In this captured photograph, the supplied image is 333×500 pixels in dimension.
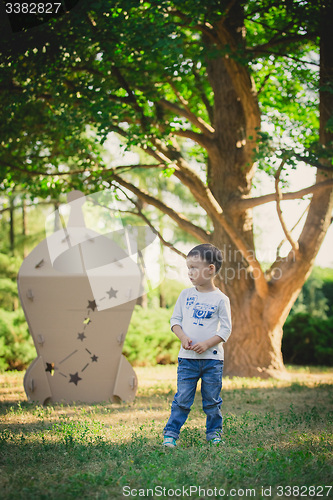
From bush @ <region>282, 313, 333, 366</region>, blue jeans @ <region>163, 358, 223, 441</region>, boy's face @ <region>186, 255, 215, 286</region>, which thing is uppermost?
boy's face @ <region>186, 255, 215, 286</region>

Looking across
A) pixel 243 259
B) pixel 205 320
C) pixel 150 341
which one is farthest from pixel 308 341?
pixel 205 320

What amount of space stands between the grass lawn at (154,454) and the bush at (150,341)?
226 inches

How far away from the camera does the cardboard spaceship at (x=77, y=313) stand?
19.4ft

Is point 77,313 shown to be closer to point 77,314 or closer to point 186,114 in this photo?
point 77,314

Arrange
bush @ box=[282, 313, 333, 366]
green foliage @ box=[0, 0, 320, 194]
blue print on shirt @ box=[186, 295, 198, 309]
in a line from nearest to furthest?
blue print on shirt @ box=[186, 295, 198, 309], green foliage @ box=[0, 0, 320, 194], bush @ box=[282, 313, 333, 366]

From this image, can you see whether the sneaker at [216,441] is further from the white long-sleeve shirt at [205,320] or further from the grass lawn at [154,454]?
the white long-sleeve shirt at [205,320]

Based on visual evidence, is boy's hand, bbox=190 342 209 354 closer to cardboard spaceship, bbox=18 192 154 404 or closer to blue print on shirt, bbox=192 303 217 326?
blue print on shirt, bbox=192 303 217 326

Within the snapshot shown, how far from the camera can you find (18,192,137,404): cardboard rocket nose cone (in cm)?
591

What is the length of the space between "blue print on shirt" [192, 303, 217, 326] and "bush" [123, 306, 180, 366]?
7.91 metres

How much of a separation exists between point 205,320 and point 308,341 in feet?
31.7

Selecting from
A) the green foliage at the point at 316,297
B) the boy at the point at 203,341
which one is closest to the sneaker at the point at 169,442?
the boy at the point at 203,341

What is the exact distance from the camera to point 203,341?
12.5 ft

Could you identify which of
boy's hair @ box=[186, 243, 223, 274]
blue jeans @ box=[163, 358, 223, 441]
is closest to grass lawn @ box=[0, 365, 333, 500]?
blue jeans @ box=[163, 358, 223, 441]

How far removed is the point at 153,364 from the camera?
1202 cm
